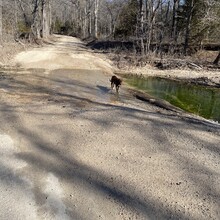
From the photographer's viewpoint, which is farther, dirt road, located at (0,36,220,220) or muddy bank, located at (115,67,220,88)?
muddy bank, located at (115,67,220,88)

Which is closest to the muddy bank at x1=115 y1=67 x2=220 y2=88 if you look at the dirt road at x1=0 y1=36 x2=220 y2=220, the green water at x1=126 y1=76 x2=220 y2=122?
the green water at x1=126 y1=76 x2=220 y2=122

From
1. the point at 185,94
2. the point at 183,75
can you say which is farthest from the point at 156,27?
the point at 185,94

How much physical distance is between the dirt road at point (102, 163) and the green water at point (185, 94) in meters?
2.96

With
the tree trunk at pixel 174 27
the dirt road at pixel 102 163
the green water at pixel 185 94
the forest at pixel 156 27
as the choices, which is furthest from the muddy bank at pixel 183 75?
the dirt road at pixel 102 163

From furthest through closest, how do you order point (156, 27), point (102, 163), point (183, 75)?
point (156, 27) → point (183, 75) → point (102, 163)

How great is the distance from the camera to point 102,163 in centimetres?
614

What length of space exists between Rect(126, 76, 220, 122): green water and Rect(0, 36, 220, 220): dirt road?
296 cm

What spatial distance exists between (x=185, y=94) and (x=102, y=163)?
409 inches

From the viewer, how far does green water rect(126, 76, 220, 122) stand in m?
12.6

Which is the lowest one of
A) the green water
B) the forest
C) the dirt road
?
the green water

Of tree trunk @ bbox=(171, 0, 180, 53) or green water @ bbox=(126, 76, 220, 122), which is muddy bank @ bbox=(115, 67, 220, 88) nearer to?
green water @ bbox=(126, 76, 220, 122)

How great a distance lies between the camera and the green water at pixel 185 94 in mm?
12648

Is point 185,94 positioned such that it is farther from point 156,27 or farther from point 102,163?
point 156,27

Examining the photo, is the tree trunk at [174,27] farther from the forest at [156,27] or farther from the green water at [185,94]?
the green water at [185,94]
